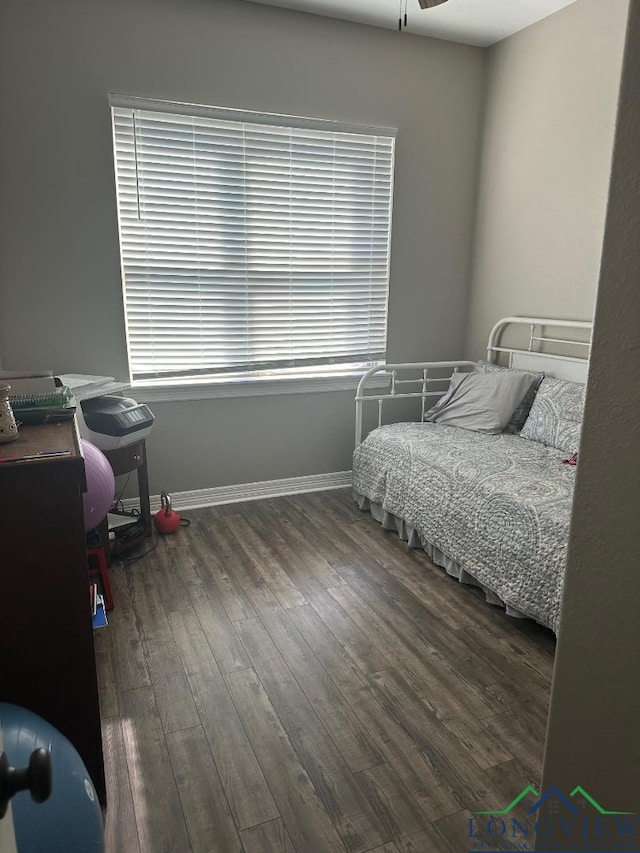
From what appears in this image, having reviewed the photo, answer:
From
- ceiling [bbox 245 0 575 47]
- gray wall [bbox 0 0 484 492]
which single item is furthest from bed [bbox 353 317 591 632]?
ceiling [bbox 245 0 575 47]

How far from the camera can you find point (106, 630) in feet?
7.64

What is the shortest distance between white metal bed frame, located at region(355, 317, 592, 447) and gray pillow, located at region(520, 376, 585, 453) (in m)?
0.13

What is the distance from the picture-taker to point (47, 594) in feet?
4.56

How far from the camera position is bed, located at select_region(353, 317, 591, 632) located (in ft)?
7.50

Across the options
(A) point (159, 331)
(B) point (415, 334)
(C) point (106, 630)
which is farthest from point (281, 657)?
(B) point (415, 334)

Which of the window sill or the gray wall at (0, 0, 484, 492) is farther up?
the gray wall at (0, 0, 484, 492)

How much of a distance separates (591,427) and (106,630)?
6.96 feet

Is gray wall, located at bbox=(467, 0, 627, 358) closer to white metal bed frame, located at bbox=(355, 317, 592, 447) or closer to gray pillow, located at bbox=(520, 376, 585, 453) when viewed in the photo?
white metal bed frame, located at bbox=(355, 317, 592, 447)

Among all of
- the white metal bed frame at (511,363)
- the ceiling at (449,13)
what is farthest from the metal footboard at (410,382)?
the ceiling at (449,13)

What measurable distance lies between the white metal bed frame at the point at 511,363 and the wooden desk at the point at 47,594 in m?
2.34

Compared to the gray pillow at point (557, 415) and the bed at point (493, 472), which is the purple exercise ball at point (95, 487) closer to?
the bed at point (493, 472)

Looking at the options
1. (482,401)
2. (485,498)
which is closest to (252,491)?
(482,401)

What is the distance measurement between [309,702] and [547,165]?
314 cm
